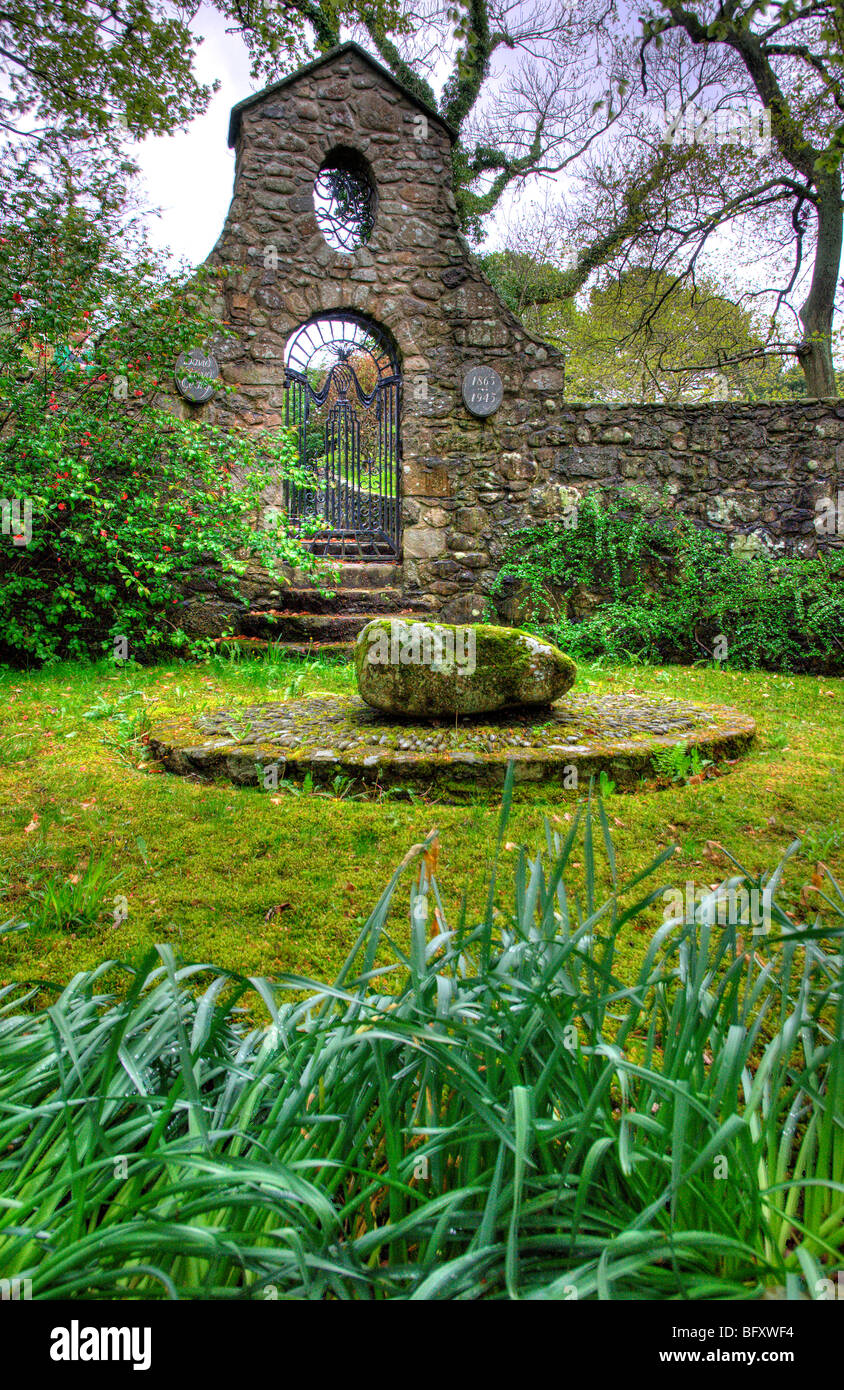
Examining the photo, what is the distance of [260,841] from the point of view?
2.51 m

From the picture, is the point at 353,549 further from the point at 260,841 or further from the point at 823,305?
the point at 823,305

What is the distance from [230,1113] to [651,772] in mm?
2607

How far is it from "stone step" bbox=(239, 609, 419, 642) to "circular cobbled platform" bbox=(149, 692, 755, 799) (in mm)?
2785

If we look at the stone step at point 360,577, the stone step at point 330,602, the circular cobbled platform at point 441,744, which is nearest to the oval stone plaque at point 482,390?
the stone step at point 360,577

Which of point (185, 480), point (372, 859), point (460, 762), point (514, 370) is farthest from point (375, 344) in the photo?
point (372, 859)

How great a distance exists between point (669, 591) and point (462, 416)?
9.29 feet

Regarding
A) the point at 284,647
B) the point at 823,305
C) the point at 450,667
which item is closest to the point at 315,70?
the point at 284,647

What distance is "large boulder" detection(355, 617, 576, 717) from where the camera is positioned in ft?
11.3

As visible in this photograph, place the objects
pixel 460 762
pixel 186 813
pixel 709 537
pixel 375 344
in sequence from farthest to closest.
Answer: pixel 375 344 → pixel 709 537 → pixel 460 762 → pixel 186 813

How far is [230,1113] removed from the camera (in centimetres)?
100

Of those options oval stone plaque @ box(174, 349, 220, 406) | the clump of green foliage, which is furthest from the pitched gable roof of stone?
the clump of green foliage

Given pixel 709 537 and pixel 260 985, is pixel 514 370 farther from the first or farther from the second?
pixel 260 985

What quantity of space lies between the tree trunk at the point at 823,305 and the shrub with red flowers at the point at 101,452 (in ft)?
29.8

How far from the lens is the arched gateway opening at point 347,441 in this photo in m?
7.41
